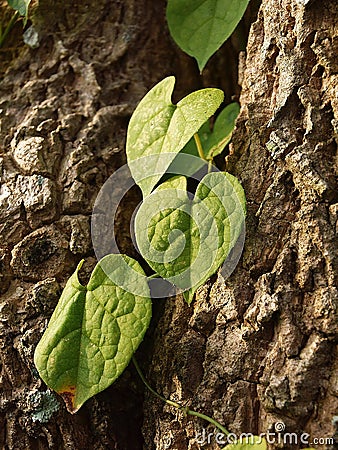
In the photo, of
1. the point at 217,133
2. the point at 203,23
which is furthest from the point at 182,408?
the point at 203,23

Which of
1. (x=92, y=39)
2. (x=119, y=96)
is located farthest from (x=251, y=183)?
(x=92, y=39)

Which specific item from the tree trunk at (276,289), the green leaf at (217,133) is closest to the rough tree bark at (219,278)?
the tree trunk at (276,289)

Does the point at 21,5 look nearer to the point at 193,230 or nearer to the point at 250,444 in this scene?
the point at 193,230

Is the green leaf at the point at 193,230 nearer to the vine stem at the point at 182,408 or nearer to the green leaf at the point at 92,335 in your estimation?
the green leaf at the point at 92,335

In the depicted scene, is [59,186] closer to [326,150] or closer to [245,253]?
[245,253]

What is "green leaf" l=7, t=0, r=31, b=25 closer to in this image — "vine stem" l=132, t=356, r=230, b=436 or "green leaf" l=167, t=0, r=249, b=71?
"green leaf" l=167, t=0, r=249, b=71
